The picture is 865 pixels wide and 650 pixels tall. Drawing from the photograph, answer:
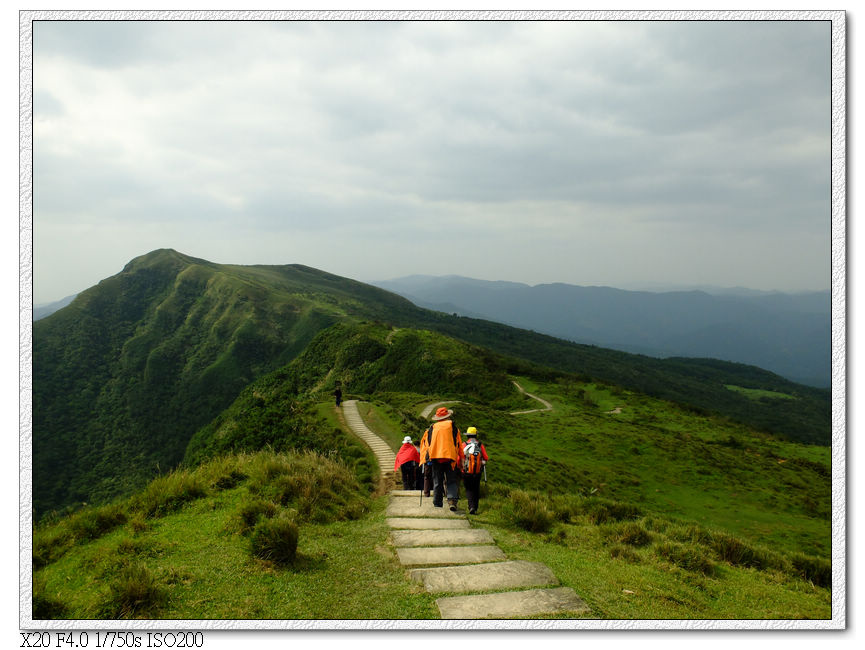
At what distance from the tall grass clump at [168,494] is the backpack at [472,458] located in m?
5.22

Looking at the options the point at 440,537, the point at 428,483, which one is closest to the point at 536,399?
the point at 428,483

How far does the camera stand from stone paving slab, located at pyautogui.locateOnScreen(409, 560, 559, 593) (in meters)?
5.17

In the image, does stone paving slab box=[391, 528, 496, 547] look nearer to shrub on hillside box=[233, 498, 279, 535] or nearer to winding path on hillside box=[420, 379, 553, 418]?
shrub on hillside box=[233, 498, 279, 535]

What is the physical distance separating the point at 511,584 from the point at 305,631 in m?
A: 2.41

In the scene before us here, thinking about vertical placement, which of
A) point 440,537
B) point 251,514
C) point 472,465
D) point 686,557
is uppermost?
point 472,465

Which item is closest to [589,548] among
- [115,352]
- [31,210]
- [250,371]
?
[31,210]

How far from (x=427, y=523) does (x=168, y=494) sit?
192 inches

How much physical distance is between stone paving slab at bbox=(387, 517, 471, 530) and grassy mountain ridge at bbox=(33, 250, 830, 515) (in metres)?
37.5

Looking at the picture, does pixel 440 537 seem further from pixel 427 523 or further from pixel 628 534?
pixel 628 534

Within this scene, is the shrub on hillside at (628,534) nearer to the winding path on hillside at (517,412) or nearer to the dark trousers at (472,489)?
the dark trousers at (472,489)

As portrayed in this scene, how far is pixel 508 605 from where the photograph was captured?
15.6 feet

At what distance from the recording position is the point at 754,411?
90.6m

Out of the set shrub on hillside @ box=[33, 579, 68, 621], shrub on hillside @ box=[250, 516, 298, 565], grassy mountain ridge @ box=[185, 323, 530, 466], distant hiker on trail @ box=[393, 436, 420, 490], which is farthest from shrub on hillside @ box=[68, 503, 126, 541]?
grassy mountain ridge @ box=[185, 323, 530, 466]

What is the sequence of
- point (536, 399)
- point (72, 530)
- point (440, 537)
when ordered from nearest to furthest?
point (72, 530) < point (440, 537) < point (536, 399)
